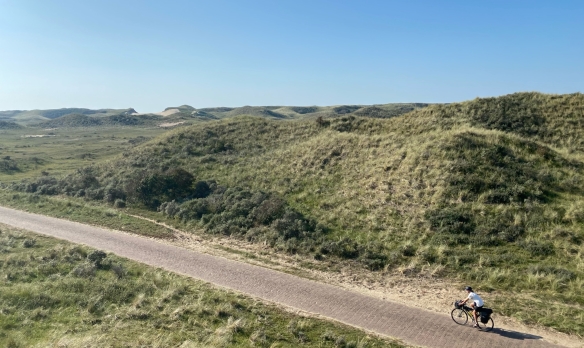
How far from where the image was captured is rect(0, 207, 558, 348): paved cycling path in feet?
38.1

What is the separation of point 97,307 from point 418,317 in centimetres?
1142

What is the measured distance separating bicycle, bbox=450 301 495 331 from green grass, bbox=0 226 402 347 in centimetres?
292

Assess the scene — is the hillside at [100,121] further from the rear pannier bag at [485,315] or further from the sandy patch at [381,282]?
the rear pannier bag at [485,315]

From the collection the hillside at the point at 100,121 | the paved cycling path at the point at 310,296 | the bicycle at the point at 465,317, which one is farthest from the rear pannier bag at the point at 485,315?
the hillside at the point at 100,121

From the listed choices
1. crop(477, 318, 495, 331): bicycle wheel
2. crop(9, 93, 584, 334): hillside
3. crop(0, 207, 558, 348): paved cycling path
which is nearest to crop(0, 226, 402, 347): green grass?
crop(0, 207, 558, 348): paved cycling path

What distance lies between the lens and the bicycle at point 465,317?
477 inches

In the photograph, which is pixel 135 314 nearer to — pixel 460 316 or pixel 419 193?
pixel 460 316

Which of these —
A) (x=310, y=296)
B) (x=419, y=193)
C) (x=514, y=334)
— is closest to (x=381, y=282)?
(x=310, y=296)

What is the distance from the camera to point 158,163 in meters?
41.3

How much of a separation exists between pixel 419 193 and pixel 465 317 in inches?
460

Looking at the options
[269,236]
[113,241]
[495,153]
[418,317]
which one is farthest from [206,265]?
[495,153]

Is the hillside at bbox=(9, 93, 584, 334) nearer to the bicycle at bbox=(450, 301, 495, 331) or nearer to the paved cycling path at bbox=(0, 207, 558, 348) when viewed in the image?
the bicycle at bbox=(450, 301, 495, 331)

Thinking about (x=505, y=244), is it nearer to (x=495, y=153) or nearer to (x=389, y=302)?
(x=389, y=302)

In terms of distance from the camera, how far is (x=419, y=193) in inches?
924
